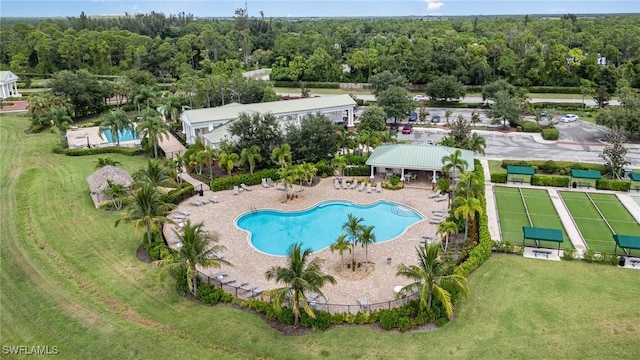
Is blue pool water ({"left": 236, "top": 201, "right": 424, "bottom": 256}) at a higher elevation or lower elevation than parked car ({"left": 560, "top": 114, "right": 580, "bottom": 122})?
lower

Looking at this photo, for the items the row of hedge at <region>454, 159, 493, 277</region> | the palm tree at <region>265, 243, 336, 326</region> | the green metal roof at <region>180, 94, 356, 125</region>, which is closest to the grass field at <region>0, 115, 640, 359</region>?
the row of hedge at <region>454, 159, 493, 277</region>

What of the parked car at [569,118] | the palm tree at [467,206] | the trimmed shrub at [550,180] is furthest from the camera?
the parked car at [569,118]

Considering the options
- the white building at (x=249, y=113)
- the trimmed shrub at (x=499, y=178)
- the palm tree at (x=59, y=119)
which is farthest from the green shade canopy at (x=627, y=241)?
the palm tree at (x=59, y=119)

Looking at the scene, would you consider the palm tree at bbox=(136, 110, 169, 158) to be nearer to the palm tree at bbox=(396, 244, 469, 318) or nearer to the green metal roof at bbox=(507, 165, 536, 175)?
the palm tree at bbox=(396, 244, 469, 318)

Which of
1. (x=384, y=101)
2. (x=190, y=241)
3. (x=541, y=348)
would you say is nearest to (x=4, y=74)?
(x=384, y=101)

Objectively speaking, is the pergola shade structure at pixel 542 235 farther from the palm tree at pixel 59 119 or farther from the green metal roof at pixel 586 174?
the palm tree at pixel 59 119

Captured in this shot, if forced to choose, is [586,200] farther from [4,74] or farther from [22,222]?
[4,74]
